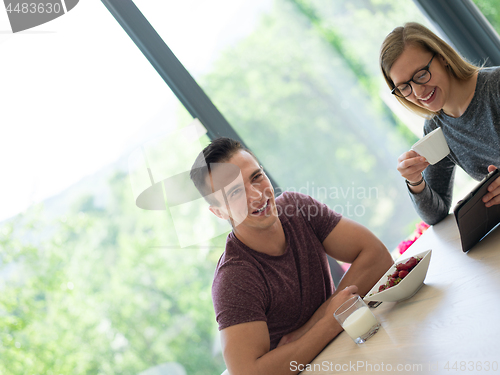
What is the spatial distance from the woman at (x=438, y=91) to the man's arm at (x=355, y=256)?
246 mm

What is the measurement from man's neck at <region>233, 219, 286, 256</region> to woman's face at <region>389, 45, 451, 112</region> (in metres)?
0.69

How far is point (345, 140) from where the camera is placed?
2.49 m

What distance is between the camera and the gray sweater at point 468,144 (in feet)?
4.24

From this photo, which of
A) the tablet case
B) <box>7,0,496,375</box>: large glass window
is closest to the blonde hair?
the tablet case

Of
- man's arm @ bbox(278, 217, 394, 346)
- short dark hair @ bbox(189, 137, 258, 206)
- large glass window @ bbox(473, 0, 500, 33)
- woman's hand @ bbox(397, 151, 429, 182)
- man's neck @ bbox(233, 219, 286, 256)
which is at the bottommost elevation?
man's arm @ bbox(278, 217, 394, 346)

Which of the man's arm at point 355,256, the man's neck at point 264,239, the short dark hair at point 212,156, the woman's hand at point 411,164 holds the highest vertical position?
the short dark hair at point 212,156

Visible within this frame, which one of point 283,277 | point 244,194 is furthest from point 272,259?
point 244,194

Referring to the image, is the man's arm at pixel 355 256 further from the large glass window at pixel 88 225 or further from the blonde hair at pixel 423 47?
the large glass window at pixel 88 225

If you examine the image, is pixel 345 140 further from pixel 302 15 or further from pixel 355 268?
pixel 355 268

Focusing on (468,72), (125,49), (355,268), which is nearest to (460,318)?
(355,268)

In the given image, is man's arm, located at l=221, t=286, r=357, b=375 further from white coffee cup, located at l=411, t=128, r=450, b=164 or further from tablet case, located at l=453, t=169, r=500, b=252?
white coffee cup, located at l=411, t=128, r=450, b=164

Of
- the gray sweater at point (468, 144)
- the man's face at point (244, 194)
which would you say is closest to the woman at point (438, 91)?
the gray sweater at point (468, 144)

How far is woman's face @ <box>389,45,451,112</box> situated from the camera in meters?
1.30

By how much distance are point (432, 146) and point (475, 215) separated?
24cm
